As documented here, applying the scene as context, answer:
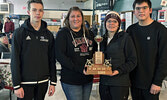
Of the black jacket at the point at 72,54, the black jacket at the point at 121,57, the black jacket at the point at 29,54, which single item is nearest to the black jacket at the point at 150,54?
the black jacket at the point at 121,57

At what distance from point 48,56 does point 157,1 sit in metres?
3.39

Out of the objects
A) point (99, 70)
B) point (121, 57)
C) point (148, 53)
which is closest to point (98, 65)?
point (99, 70)

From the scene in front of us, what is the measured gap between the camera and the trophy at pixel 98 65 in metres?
1.58

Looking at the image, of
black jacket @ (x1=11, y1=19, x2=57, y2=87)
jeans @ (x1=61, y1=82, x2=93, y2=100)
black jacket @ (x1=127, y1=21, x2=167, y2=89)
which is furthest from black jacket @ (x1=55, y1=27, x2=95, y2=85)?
black jacket @ (x1=127, y1=21, x2=167, y2=89)

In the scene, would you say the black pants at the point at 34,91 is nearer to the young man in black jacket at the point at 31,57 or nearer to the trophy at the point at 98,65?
the young man in black jacket at the point at 31,57

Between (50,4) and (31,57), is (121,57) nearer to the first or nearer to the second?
(31,57)

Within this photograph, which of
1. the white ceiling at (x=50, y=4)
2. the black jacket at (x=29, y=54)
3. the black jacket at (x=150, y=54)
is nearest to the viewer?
the black jacket at (x=29, y=54)

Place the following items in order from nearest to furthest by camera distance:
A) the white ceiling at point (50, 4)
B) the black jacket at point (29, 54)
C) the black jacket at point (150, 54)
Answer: the black jacket at point (29, 54)
the black jacket at point (150, 54)
the white ceiling at point (50, 4)

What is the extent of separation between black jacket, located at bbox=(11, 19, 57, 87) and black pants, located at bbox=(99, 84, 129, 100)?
2.00 ft

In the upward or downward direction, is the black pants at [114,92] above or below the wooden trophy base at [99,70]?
below

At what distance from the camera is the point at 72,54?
170cm

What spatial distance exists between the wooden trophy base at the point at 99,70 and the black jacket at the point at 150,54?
400 millimetres

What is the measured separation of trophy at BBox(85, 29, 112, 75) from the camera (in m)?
1.58

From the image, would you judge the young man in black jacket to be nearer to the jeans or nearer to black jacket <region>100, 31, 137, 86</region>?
the jeans
